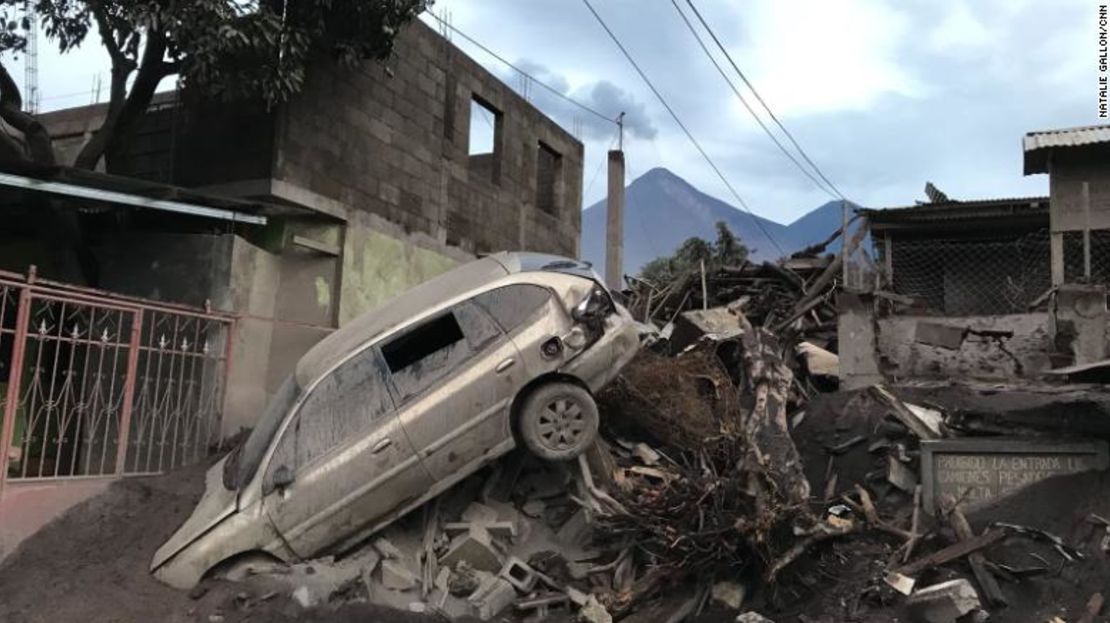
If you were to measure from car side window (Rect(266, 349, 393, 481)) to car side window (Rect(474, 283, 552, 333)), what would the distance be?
98cm

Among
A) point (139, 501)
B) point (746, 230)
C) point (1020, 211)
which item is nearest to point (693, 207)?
point (746, 230)

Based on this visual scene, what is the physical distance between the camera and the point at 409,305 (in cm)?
707

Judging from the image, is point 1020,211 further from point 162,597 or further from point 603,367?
point 162,597

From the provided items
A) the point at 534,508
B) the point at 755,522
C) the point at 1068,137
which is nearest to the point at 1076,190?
the point at 1068,137

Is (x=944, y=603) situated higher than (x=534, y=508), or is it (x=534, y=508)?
(x=534, y=508)

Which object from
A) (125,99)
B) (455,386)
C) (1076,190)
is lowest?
(455,386)

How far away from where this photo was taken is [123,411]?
736 cm

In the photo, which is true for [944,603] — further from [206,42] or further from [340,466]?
[206,42]

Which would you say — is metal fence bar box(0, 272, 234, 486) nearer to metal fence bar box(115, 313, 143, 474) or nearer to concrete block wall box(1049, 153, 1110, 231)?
metal fence bar box(115, 313, 143, 474)

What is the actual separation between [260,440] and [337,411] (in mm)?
686

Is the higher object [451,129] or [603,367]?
[451,129]

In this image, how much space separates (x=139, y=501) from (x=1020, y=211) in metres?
12.8

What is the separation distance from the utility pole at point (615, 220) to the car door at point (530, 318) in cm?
1101

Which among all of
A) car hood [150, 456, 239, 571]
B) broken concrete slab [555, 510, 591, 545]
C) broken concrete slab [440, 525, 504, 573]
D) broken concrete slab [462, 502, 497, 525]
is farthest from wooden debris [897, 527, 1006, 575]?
car hood [150, 456, 239, 571]
